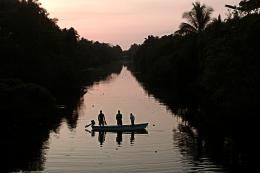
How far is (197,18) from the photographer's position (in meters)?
91.2

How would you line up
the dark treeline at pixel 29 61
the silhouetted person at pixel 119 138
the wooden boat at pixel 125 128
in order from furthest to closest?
1. the dark treeline at pixel 29 61
2. the wooden boat at pixel 125 128
3. the silhouetted person at pixel 119 138

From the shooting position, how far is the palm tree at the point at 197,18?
9081 cm

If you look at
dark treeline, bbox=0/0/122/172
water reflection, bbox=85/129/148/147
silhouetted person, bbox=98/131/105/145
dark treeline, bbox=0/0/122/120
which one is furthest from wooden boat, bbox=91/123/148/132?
dark treeline, bbox=0/0/122/120

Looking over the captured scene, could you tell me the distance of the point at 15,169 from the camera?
32.2 m

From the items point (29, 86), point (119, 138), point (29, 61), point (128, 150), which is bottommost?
point (128, 150)

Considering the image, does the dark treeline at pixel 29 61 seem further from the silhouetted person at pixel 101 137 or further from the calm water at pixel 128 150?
the silhouetted person at pixel 101 137

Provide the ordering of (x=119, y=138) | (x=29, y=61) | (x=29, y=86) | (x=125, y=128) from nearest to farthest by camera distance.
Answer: (x=119, y=138) < (x=125, y=128) < (x=29, y=86) < (x=29, y=61)

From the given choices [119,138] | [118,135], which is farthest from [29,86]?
[119,138]

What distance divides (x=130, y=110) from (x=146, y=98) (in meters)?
17.1

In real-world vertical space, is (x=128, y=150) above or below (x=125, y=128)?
below

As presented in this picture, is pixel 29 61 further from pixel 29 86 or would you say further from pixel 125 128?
pixel 125 128

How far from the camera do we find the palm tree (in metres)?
90.8

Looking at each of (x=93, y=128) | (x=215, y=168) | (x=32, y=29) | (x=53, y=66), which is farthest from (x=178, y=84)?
(x=215, y=168)

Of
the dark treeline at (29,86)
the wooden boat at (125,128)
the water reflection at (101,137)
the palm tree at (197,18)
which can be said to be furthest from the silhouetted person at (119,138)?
the palm tree at (197,18)
